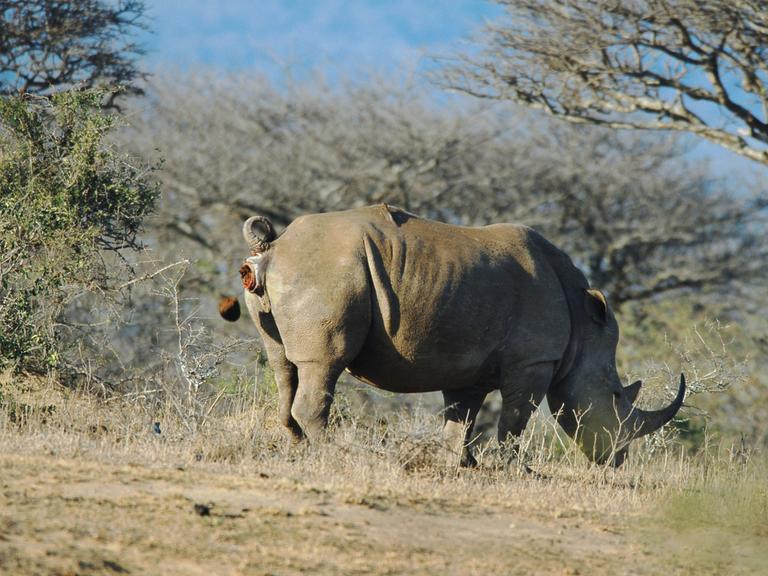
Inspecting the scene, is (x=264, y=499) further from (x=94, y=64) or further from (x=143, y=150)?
(x=143, y=150)

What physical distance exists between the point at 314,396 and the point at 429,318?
99 cm

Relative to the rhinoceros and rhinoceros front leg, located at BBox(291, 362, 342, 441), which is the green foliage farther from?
rhinoceros front leg, located at BBox(291, 362, 342, 441)

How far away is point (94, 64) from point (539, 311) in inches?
479

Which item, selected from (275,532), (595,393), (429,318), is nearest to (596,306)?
(595,393)

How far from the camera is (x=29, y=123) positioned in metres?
12.0

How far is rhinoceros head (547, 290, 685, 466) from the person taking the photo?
10.3m

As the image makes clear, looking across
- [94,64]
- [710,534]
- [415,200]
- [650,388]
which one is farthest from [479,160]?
[710,534]

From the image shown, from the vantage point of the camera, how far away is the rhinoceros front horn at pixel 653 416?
415 inches

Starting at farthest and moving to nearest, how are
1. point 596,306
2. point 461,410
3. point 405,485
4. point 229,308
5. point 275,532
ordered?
1. point 461,410
2. point 596,306
3. point 229,308
4. point 405,485
5. point 275,532

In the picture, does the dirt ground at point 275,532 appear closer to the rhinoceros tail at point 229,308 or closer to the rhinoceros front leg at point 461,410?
the rhinoceros tail at point 229,308

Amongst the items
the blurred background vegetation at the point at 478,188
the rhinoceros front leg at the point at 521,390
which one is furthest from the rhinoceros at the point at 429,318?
the blurred background vegetation at the point at 478,188

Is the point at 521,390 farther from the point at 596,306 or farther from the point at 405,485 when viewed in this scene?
the point at 405,485

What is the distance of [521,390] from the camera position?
9727 millimetres

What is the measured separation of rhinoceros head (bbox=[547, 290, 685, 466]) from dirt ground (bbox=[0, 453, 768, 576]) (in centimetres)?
243
